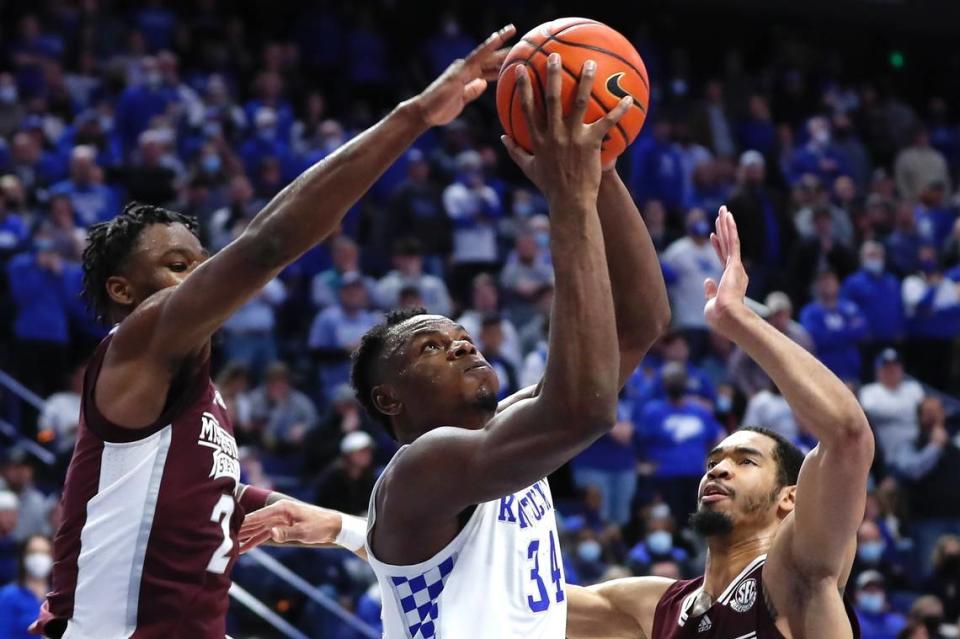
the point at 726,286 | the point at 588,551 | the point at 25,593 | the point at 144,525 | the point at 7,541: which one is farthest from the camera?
the point at 588,551

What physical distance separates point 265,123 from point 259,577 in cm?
579

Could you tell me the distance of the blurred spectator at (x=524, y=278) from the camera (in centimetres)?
1352

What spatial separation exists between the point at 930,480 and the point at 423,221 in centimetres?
516

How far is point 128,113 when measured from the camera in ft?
46.8

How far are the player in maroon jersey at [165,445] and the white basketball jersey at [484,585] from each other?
0.49 metres

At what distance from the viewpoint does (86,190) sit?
12.6m

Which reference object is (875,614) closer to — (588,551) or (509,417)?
(588,551)

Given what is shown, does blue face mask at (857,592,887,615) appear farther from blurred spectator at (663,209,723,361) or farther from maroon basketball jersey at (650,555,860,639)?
maroon basketball jersey at (650,555,860,639)

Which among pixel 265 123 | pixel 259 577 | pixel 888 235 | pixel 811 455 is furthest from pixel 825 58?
pixel 811 455

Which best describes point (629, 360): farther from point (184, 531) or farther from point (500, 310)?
point (500, 310)

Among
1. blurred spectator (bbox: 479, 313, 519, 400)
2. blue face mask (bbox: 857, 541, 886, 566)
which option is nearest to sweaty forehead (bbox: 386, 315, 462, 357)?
blurred spectator (bbox: 479, 313, 519, 400)

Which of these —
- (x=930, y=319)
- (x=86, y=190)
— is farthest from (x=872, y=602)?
(x=86, y=190)

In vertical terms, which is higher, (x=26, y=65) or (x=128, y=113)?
(x=26, y=65)

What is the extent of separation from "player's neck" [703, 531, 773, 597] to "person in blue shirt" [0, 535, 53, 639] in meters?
5.00
